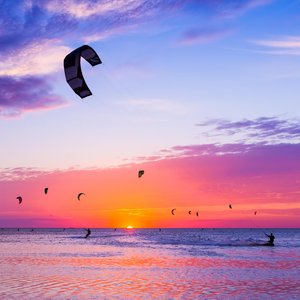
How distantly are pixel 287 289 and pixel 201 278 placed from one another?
4.48 meters

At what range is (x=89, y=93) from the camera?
12070 millimetres

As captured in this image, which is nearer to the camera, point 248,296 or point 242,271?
point 248,296

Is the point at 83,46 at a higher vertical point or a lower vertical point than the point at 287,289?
higher

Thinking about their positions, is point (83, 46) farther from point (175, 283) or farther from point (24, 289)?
point (175, 283)

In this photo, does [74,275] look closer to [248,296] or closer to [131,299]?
[131,299]

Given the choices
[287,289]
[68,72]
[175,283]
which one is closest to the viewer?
[68,72]

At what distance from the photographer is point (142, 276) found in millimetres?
20875

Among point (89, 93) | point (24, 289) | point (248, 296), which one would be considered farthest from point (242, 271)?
point (89, 93)

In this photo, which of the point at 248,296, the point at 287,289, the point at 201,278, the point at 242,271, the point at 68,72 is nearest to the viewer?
the point at 68,72

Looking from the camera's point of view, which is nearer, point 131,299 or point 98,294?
point 131,299

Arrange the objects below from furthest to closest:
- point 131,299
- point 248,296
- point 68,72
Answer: point 248,296
point 131,299
point 68,72

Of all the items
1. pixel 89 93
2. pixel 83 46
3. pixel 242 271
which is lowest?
pixel 242 271

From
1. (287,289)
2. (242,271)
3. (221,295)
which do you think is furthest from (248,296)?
(242,271)

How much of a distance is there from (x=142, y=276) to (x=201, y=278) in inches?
106
